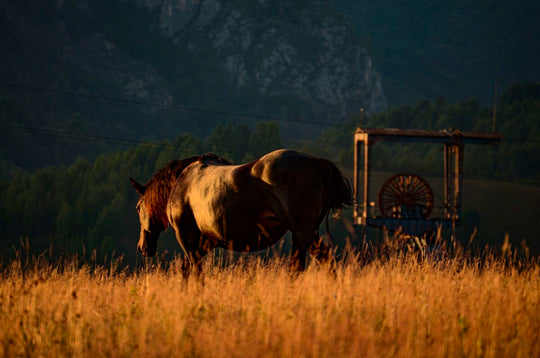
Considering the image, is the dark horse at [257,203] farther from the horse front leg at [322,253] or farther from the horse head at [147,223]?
the horse head at [147,223]

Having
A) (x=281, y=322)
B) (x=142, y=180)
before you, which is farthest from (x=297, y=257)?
(x=142, y=180)

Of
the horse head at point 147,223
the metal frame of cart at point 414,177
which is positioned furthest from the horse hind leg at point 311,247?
the metal frame of cart at point 414,177

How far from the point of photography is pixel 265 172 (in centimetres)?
724

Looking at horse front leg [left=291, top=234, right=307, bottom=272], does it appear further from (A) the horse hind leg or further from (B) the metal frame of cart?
(B) the metal frame of cart

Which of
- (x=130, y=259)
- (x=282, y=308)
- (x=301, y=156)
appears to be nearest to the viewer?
(x=282, y=308)

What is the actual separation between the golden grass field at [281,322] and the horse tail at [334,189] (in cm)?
108

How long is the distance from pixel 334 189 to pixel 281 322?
2868 millimetres

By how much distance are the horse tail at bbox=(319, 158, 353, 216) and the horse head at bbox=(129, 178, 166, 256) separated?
2.75 meters

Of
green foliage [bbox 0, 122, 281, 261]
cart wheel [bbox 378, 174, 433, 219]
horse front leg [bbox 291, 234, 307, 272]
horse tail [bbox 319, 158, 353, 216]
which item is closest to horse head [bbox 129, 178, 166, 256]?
horse front leg [bbox 291, 234, 307, 272]

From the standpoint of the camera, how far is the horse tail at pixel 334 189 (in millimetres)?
7316

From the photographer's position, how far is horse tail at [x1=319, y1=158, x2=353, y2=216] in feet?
24.0

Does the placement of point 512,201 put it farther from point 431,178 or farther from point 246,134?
point 246,134

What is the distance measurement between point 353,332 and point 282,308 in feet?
2.26

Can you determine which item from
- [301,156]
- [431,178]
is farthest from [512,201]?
[301,156]
